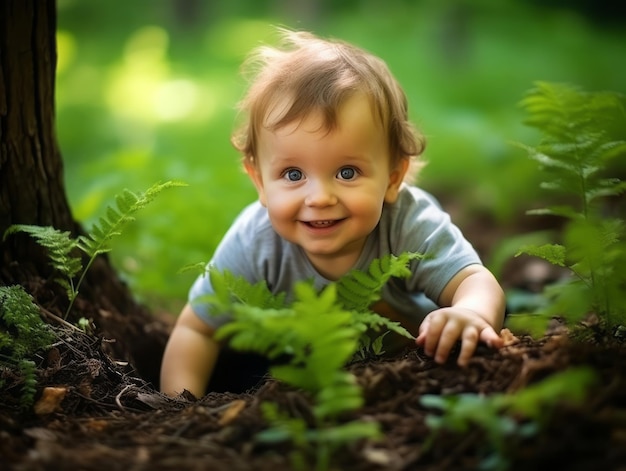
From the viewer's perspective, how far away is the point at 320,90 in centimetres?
272

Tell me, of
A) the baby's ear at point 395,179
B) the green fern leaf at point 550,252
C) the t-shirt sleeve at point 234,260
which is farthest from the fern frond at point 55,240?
the green fern leaf at point 550,252

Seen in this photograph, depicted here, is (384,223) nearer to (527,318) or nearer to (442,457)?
(527,318)

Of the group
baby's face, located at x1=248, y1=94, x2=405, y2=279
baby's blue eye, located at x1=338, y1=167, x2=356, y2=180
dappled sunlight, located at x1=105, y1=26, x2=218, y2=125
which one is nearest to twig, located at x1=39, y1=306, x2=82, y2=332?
baby's face, located at x1=248, y1=94, x2=405, y2=279

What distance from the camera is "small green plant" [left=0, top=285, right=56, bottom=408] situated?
2.38m

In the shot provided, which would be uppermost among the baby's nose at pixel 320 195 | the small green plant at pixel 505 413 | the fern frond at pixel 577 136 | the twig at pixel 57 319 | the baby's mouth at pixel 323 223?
the fern frond at pixel 577 136

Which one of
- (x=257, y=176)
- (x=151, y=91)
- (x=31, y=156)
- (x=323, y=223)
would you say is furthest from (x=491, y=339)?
(x=151, y=91)

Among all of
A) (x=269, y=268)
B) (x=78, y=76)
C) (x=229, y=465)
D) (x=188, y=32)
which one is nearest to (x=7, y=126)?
(x=269, y=268)

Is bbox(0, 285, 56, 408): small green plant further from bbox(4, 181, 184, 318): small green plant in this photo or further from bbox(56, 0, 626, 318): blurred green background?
bbox(56, 0, 626, 318): blurred green background

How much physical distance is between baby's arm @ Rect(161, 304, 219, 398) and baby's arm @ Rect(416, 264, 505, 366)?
120 centimetres

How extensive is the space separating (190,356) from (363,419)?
60.5 inches

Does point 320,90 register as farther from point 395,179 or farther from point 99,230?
point 99,230

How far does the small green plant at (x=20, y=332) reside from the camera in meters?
2.38

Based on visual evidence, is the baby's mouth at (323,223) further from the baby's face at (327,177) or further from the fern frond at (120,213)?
the fern frond at (120,213)

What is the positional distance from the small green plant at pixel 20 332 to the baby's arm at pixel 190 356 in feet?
2.51
